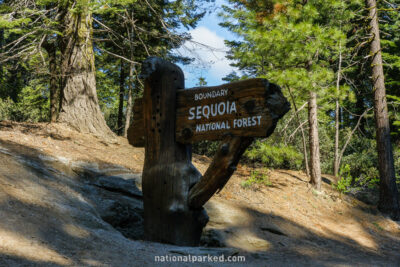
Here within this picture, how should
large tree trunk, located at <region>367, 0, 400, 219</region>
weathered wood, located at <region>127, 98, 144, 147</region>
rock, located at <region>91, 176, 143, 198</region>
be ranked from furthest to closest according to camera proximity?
large tree trunk, located at <region>367, 0, 400, 219</region>, rock, located at <region>91, 176, 143, 198</region>, weathered wood, located at <region>127, 98, 144, 147</region>

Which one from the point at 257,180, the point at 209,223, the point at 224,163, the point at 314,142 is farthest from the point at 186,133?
the point at 314,142

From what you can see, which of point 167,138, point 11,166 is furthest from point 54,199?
point 167,138

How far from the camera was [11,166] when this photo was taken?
5.21m

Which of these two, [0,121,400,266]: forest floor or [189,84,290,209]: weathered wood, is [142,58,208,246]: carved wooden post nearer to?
[189,84,290,209]: weathered wood

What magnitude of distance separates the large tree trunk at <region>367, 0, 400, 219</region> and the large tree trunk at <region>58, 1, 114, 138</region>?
8.23 meters

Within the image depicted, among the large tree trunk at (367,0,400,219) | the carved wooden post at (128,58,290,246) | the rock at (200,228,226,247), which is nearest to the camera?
the carved wooden post at (128,58,290,246)

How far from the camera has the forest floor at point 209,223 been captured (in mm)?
3400

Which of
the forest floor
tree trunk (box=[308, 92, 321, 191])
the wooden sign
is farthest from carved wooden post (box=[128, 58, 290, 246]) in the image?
tree trunk (box=[308, 92, 321, 191])

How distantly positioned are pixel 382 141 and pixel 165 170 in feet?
27.0

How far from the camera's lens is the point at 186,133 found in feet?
15.8

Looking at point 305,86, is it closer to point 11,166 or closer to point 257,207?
point 257,207

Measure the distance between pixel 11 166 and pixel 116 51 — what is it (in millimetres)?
12547

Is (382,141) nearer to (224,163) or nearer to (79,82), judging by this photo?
(224,163)

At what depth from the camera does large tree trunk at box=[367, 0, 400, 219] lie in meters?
10.2
